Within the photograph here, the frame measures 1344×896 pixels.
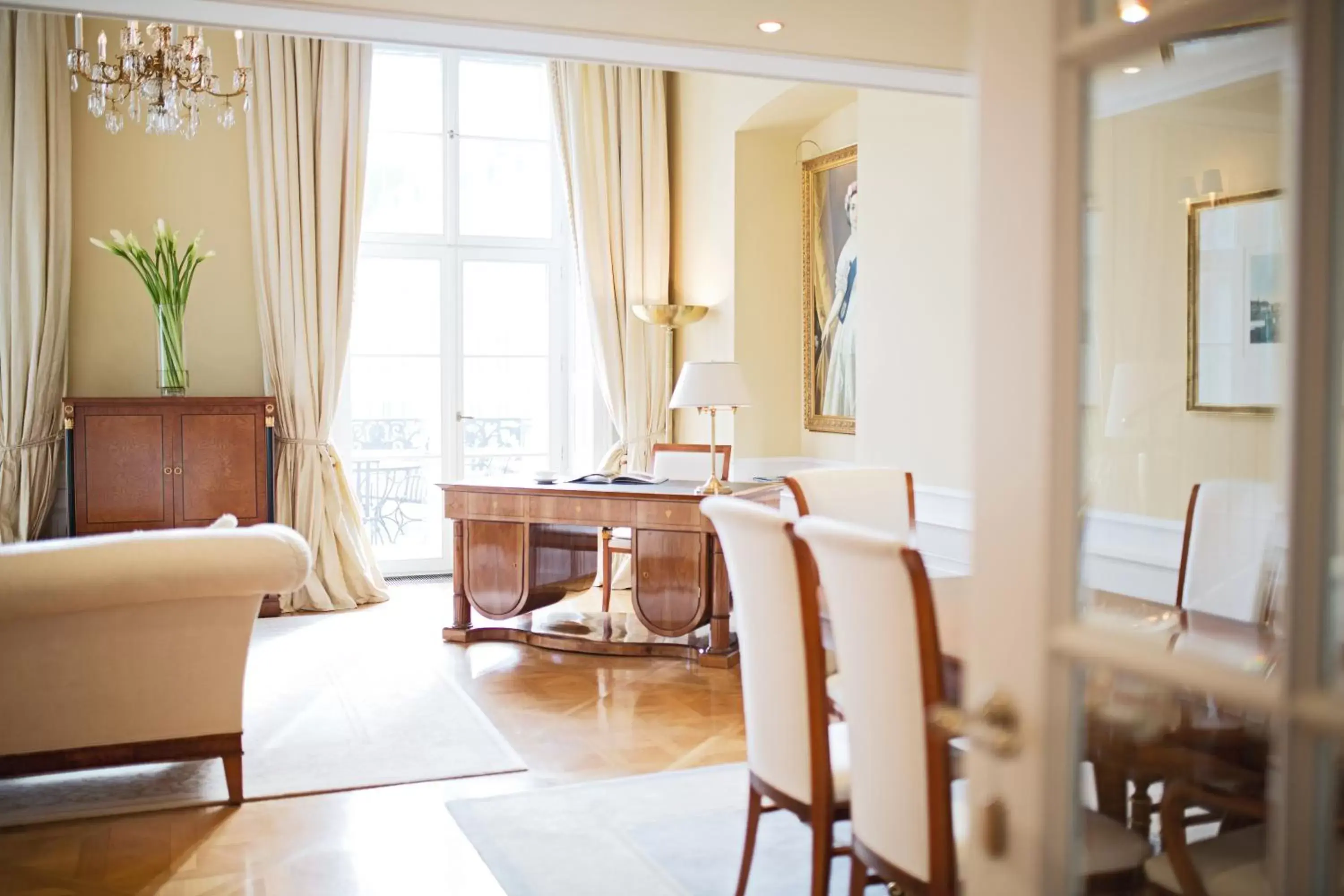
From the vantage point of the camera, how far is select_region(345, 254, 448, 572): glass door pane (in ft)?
24.6

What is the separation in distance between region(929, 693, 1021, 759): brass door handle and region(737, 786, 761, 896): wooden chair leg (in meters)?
1.59

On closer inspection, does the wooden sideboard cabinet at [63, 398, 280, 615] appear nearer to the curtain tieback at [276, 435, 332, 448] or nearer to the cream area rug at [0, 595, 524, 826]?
the curtain tieback at [276, 435, 332, 448]

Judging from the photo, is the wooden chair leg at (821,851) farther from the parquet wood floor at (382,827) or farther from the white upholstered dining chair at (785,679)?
the parquet wood floor at (382,827)

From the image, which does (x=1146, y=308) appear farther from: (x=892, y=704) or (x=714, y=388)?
(x=714, y=388)

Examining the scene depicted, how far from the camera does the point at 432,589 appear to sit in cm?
730

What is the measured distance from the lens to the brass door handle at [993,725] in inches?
45.4

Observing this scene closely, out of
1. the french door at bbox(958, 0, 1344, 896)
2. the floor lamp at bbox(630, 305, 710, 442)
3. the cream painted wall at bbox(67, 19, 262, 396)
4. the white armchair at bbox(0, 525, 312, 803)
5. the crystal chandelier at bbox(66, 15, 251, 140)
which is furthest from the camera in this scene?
the floor lamp at bbox(630, 305, 710, 442)

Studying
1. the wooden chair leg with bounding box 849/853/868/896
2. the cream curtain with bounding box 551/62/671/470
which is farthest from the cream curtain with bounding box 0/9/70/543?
the wooden chair leg with bounding box 849/853/868/896

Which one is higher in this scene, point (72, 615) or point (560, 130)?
point (560, 130)

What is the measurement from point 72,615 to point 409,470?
4.31 metres

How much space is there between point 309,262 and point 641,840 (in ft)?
15.4

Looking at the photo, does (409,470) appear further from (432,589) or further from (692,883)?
(692,883)

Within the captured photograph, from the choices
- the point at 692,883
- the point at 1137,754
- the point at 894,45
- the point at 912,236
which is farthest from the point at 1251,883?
the point at 912,236

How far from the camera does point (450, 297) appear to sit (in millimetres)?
7684
